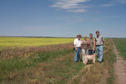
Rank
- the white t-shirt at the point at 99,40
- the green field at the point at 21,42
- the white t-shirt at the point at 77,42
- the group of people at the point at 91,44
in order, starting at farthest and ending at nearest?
the green field at the point at 21,42 < the white t-shirt at the point at 77,42 < the white t-shirt at the point at 99,40 < the group of people at the point at 91,44

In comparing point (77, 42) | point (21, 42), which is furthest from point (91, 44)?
point (21, 42)

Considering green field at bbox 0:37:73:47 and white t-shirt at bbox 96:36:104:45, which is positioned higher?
white t-shirt at bbox 96:36:104:45

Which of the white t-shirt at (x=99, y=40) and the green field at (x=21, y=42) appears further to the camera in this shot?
the green field at (x=21, y=42)

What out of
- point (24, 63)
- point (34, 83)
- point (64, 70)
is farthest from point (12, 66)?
point (34, 83)

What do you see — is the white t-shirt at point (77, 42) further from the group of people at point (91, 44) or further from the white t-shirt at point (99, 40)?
the white t-shirt at point (99, 40)

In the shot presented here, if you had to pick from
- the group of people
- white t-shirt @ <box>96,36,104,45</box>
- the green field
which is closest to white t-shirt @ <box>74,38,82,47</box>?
the group of people

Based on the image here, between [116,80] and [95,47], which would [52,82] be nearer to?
[116,80]

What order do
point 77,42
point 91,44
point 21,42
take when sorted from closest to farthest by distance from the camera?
point 91,44, point 77,42, point 21,42

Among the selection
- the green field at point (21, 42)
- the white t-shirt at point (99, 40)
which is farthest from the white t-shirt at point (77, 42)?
the green field at point (21, 42)

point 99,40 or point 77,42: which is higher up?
point 99,40

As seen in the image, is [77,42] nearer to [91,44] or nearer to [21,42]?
[91,44]

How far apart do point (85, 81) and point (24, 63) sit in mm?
5683

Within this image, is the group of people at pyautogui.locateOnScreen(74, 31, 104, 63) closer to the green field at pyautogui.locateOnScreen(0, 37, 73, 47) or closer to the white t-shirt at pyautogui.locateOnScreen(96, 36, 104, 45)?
the white t-shirt at pyautogui.locateOnScreen(96, 36, 104, 45)

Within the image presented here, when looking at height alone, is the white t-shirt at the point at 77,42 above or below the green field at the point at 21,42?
above
